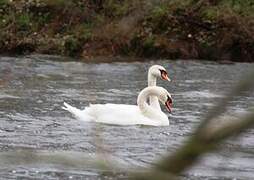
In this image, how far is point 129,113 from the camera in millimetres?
13141

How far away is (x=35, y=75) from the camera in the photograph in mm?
18344

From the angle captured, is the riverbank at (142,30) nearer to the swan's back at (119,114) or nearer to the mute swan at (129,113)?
the mute swan at (129,113)

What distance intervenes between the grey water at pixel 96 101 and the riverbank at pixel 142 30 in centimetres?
137

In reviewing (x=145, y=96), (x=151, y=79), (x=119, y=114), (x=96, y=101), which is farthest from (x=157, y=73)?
(x=119, y=114)

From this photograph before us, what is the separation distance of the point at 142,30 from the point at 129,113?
12.3 m

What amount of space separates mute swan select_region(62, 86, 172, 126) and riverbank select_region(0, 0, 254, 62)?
896 centimetres

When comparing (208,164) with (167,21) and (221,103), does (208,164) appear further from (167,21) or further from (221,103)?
(167,21)

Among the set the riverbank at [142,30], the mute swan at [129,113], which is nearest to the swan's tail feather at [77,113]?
the mute swan at [129,113]

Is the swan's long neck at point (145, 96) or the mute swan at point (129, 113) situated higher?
the swan's long neck at point (145, 96)

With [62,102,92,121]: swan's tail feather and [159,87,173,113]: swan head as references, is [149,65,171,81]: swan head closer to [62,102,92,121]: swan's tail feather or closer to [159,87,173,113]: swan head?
[159,87,173,113]: swan head

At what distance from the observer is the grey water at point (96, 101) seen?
28.9ft

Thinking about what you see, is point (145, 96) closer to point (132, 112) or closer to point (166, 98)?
point (166, 98)

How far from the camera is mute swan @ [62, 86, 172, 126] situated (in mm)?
12914

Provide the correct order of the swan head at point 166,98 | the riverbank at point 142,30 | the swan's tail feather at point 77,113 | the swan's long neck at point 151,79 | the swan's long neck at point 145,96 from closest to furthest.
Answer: the swan's tail feather at point 77,113 → the swan's long neck at point 145,96 → the swan head at point 166,98 → the swan's long neck at point 151,79 → the riverbank at point 142,30
